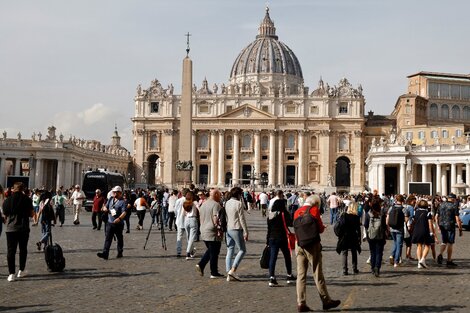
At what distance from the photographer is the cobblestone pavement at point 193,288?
8938mm

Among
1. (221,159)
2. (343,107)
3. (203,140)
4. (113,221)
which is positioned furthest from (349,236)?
(343,107)

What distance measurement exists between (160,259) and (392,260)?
4.95 m

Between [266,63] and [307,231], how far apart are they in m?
107

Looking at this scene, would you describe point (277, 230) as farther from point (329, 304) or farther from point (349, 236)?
point (329, 304)

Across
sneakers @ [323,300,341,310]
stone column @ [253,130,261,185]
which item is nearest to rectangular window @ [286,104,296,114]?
stone column @ [253,130,261,185]

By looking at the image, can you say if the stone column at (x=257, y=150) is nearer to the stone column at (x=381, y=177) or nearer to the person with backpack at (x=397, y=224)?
the stone column at (x=381, y=177)

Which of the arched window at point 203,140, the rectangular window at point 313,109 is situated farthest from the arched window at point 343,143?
the arched window at point 203,140

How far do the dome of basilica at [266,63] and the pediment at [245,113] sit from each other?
22.9 metres

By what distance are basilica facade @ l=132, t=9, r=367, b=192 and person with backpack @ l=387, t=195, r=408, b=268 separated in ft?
246

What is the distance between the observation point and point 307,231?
8.97 meters

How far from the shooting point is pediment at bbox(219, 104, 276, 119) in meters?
90.2

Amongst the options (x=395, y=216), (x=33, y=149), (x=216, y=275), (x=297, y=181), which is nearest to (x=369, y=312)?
(x=216, y=275)

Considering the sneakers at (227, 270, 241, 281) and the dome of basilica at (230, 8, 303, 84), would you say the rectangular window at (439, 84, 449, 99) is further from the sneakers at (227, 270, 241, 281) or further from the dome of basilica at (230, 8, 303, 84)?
the sneakers at (227, 270, 241, 281)

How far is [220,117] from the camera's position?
90750mm
